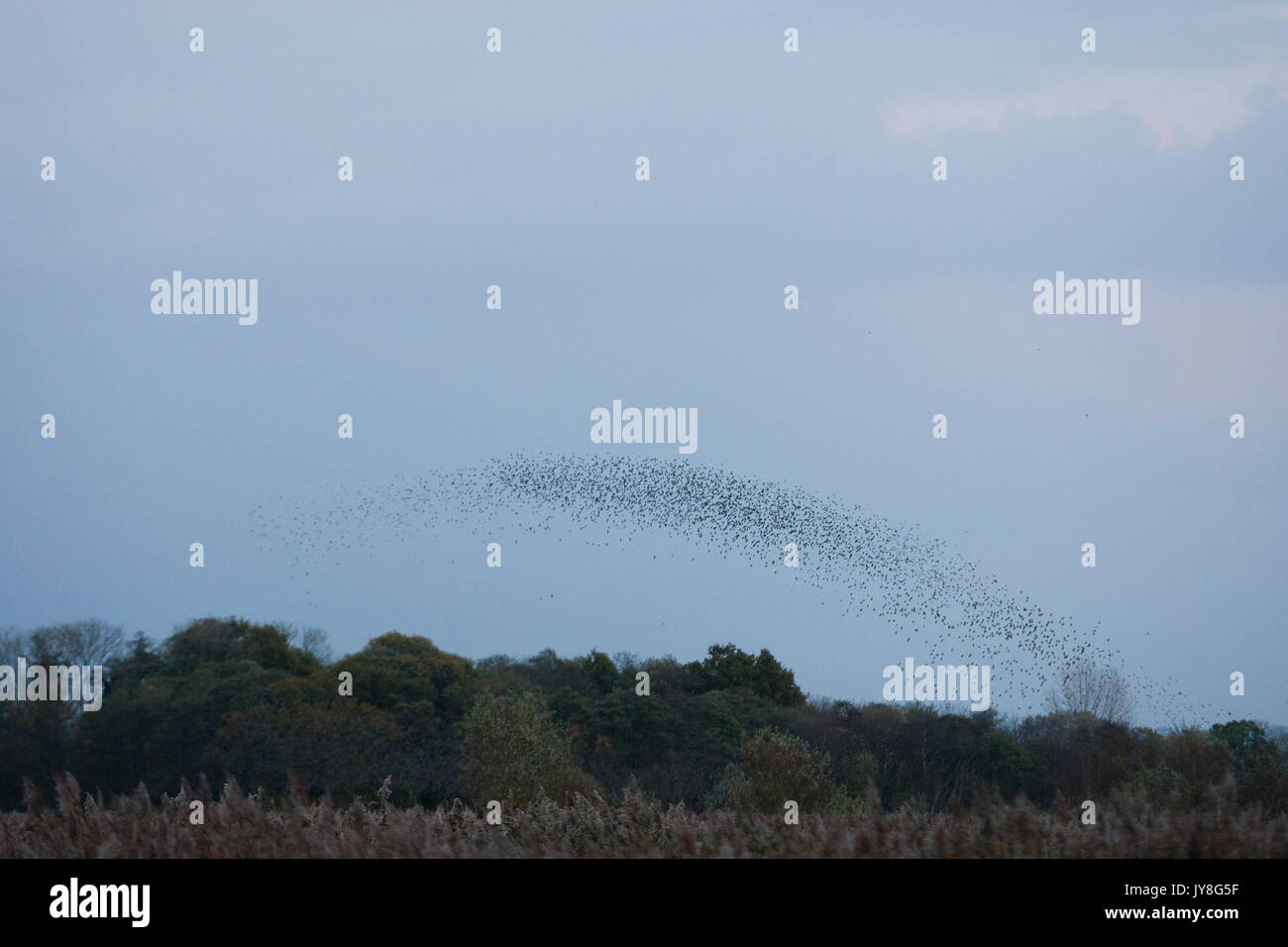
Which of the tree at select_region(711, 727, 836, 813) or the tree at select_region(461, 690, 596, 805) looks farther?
the tree at select_region(461, 690, 596, 805)

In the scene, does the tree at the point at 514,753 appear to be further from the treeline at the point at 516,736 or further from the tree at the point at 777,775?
the tree at the point at 777,775

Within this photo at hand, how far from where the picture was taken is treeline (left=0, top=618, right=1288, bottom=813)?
44594 millimetres

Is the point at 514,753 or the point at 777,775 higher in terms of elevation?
the point at 514,753

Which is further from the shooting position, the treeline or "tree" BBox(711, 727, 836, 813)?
the treeline

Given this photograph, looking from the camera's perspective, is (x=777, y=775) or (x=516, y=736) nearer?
(x=777, y=775)

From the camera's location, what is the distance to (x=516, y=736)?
45.7 metres

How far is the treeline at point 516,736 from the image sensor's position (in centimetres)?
4459

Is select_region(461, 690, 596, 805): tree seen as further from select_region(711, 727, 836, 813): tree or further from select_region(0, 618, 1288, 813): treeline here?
select_region(711, 727, 836, 813): tree

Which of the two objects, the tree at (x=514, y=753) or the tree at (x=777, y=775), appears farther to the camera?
the tree at (x=514, y=753)

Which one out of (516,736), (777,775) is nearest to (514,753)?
(516,736)

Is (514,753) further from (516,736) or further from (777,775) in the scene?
(777,775)

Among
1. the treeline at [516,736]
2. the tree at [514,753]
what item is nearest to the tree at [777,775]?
the treeline at [516,736]

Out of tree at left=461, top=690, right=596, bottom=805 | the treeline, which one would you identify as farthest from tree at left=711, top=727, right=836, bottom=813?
tree at left=461, top=690, right=596, bottom=805
